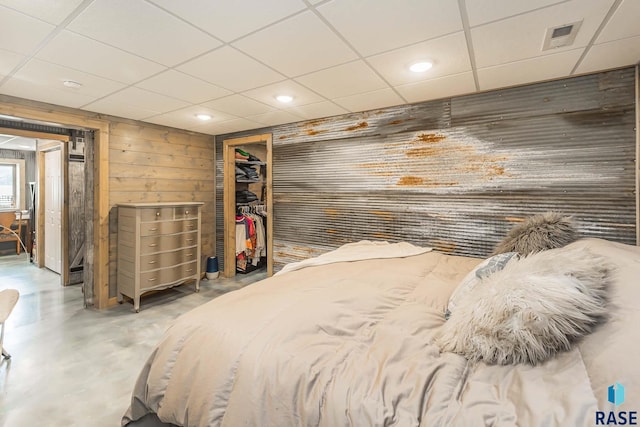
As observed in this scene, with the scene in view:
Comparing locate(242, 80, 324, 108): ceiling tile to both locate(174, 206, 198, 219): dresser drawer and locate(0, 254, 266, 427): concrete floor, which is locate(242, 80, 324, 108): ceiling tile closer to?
locate(174, 206, 198, 219): dresser drawer

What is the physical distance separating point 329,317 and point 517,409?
72cm

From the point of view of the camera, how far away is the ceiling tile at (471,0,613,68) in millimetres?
1560

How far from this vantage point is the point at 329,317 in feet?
4.29

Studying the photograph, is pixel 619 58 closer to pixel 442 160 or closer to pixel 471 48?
pixel 471 48

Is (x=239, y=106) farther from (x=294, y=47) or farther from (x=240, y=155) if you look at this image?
(x=240, y=155)

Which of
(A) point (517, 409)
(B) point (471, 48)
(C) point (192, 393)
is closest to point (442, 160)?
(B) point (471, 48)

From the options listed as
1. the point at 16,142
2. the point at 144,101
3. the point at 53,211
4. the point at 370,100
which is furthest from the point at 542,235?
the point at 16,142

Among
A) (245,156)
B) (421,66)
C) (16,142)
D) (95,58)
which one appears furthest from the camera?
(16,142)

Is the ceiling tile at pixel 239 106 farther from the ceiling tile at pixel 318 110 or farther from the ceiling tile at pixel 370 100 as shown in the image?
the ceiling tile at pixel 370 100

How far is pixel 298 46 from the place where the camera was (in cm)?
193

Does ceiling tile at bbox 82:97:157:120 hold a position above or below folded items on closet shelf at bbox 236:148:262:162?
above

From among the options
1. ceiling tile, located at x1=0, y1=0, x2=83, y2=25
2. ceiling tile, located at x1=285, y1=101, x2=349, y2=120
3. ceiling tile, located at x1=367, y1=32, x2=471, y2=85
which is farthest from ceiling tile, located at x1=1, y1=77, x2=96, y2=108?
ceiling tile, located at x1=367, y1=32, x2=471, y2=85

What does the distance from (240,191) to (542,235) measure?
14.4ft

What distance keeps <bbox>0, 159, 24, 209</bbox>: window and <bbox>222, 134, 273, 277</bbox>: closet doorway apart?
5.85 metres
